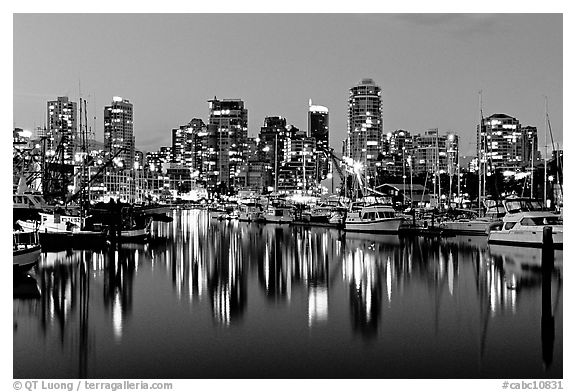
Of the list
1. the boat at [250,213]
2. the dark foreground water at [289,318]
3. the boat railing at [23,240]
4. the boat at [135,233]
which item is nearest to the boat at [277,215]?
the boat at [250,213]

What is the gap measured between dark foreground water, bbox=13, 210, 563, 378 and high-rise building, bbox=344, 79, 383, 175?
39.8m

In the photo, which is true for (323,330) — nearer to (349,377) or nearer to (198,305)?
(349,377)

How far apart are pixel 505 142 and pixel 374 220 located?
20.4 metres

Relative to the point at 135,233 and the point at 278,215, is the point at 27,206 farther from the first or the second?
the point at 278,215

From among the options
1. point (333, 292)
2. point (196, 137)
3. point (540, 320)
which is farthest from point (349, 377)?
point (196, 137)

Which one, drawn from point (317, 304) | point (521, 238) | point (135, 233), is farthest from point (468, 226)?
point (317, 304)

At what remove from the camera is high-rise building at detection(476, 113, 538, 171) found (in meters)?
25.2

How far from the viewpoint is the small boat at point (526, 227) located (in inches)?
598

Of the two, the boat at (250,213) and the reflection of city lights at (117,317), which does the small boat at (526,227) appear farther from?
the boat at (250,213)

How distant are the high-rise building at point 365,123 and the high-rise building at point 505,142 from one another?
11228 millimetres

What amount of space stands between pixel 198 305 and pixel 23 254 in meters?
3.22

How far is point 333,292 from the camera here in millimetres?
10102

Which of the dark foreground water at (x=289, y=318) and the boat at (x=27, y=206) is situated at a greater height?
the boat at (x=27, y=206)
